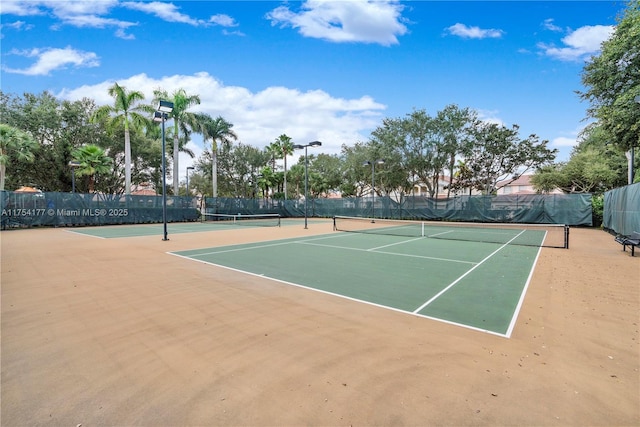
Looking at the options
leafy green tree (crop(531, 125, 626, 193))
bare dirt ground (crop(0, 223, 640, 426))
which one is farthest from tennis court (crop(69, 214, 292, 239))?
leafy green tree (crop(531, 125, 626, 193))

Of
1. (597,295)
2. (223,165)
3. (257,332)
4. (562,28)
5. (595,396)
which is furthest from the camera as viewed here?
(223,165)

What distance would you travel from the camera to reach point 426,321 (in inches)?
154

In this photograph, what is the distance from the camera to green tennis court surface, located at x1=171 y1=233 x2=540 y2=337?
439cm

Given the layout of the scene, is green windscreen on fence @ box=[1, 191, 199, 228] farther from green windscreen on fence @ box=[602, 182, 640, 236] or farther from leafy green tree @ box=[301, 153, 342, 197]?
green windscreen on fence @ box=[602, 182, 640, 236]

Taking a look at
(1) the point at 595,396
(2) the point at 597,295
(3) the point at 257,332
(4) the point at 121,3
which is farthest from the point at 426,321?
(4) the point at 121,3

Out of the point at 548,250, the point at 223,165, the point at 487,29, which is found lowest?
the point at 548,250

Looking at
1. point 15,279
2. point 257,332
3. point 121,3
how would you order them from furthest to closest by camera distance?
point 121,3 < point 15,279 < point 257,332

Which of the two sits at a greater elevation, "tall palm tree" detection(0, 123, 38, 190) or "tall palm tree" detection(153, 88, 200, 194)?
"tall palm tree" detection(153, 88, 200, 194)

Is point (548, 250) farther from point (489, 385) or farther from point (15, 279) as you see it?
point (15, 279)

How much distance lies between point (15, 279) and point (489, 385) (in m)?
7.83

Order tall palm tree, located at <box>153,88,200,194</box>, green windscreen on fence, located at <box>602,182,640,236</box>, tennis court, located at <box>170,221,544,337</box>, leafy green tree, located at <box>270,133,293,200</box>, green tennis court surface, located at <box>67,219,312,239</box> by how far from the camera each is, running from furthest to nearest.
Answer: leafy green tree, located at <box>270,133,293,200</box>, tall palm tree, located at <box>153,88,200,194</box>, green tennis court surface, located at <box>67,219,312,239</box>, green windscreen on fence, located at <box>602,182,640,236</box>, tennis court, located at <box>170,221,544,337</box>

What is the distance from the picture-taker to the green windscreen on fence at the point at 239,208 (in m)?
18.3

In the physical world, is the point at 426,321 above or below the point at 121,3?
below

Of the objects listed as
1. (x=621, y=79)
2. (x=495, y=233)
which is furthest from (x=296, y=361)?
(x=621, y=79)
